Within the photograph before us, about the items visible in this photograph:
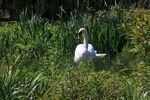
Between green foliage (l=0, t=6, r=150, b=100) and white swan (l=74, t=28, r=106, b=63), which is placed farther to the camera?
white swan (l=74, t=28, r=106, b=63)

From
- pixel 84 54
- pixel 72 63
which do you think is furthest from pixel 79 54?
pixel 72 63

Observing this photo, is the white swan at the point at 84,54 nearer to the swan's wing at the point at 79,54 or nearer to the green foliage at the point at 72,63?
the swan's wing at the point at 79,54

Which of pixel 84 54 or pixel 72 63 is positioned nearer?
pixel 72 63

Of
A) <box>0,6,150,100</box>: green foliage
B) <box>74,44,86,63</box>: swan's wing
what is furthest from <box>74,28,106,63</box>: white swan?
<box>0,6,150,100</box>: green foliage

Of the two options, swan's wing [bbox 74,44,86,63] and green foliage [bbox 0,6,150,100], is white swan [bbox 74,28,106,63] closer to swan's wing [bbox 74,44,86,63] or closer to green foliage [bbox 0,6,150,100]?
swan's wing [bbox 74,44,86,63]

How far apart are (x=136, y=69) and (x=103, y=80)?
353 millimetres

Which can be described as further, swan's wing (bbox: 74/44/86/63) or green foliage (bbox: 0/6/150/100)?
swan's wing (bbox: 74/44/86/63)

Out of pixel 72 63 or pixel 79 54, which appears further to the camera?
pixel 79 54

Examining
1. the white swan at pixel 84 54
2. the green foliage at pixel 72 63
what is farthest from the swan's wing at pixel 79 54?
the green foliage at pixel 72 63

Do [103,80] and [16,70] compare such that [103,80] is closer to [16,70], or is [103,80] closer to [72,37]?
[16,70]

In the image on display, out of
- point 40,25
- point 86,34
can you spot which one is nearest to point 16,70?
point 86,34

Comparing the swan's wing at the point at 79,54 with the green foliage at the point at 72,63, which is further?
the swan's wing at the point at 79,54

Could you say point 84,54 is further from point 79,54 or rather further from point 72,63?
point 72,63

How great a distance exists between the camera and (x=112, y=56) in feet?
27.6
